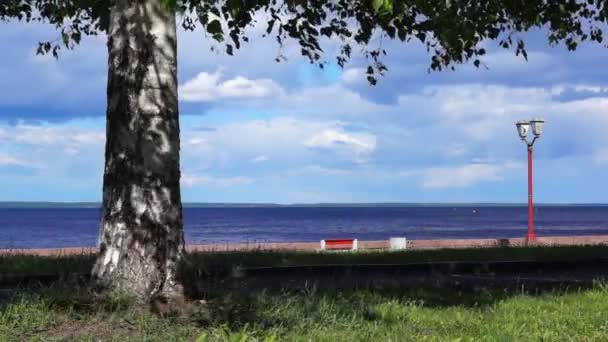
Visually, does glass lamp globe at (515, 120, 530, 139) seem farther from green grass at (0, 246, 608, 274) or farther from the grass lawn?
the grass lawn

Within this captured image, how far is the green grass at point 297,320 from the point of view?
268 inches

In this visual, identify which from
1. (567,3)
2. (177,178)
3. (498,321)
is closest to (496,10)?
(567,3)

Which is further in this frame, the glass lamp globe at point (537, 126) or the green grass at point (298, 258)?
the glass lamp globe at point (537, 126)

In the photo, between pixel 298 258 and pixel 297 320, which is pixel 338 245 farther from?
pixel 297 320

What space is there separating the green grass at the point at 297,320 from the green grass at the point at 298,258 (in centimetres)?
488

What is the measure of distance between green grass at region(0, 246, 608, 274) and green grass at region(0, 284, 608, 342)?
488 centimetres

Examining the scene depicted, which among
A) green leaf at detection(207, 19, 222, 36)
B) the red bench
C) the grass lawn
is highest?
green leaf at detection(207, 19, 222, 36)

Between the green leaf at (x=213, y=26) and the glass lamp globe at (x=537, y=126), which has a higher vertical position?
the glass lamp globe at (x=537, y=126)

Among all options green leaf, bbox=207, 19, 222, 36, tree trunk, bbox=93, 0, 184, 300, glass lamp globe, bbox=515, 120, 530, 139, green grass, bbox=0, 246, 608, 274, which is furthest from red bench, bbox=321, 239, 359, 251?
green leaf, bbox=207, 19, 222, 36

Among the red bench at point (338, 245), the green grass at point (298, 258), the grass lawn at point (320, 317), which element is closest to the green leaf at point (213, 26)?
the grass lawn at point (320, 317)

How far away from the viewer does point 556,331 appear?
8.20 meters

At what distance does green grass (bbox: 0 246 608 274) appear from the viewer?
13734 millimetres

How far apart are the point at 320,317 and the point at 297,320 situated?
1.06 ft

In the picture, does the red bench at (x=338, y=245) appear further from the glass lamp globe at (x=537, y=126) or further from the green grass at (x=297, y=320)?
the green grass at (x=297, y=320)
